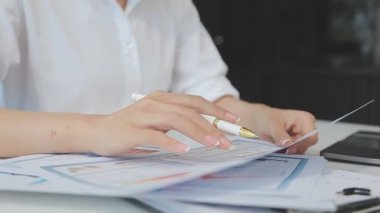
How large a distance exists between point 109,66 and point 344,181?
1.78 ft

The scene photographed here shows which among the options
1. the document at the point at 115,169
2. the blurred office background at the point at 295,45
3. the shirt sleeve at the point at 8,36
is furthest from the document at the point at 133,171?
the blurred office background at the point at 295,45

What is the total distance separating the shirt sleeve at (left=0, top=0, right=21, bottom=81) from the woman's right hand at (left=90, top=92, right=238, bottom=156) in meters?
0.28

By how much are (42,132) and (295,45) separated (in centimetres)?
296

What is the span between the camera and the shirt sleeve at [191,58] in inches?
46.8

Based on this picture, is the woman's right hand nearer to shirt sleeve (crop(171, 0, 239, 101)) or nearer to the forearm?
the forearm

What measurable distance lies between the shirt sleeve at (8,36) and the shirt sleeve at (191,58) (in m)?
0.43

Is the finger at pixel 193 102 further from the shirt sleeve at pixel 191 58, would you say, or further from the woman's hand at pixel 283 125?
the shirt sleeve at pixel 191 58

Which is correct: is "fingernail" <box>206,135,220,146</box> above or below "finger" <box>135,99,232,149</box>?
below

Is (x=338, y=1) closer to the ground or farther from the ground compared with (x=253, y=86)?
farther from the ground

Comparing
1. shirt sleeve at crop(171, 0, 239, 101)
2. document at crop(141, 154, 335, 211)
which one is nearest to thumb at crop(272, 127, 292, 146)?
document at crop(141, 154, 335, 211)

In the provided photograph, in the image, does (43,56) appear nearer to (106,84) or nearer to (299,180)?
(106,84)

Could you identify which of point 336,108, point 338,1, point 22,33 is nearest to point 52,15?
point 22,33

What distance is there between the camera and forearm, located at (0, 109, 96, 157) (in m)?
0.63

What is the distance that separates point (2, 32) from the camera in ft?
2.65
